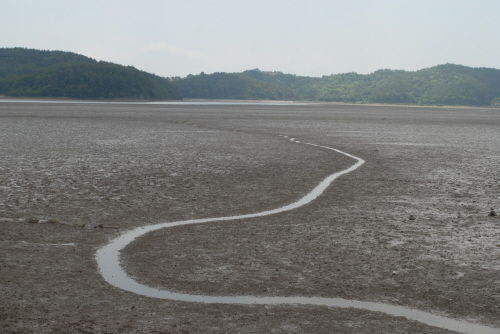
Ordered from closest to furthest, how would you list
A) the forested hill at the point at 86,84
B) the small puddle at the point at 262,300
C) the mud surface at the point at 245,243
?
the small puddle at the point at 262,300
the mud surface at the point at 245,243
the forested hill at the point at 86,84

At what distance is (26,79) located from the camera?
146 metres

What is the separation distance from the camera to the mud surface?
19.9ft

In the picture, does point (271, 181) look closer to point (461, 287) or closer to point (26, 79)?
point (461, 287)

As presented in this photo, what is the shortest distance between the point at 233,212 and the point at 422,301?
557 cm

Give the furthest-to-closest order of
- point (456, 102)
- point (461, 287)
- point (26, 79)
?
point (456, 102)
point (26, 79)
point (461, 287)

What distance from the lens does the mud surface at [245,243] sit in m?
6.05

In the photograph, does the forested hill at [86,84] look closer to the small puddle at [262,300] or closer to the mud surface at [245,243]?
the mud surface at [245,243]

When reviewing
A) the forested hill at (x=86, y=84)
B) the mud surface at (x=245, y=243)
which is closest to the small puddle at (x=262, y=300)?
the mud surface at (x=245, y=243)

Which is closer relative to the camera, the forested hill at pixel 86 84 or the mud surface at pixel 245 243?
the mud surface at pixel 245 243

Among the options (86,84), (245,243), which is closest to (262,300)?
(245,243)

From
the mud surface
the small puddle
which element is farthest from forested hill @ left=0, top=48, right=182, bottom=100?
the small puddle

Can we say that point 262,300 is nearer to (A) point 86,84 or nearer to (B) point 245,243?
(B) point 245,243

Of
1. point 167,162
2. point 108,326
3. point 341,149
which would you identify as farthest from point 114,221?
point 341,149

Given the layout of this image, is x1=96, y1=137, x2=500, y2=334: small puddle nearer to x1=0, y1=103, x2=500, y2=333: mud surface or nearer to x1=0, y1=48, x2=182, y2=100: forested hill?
x1=0, y1=103, x2=500, y2=333: mud surface
